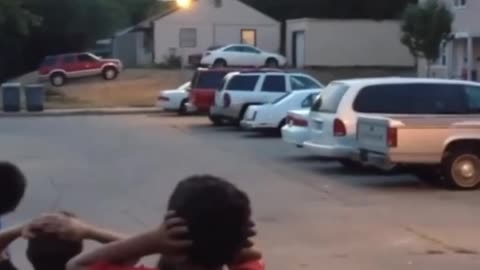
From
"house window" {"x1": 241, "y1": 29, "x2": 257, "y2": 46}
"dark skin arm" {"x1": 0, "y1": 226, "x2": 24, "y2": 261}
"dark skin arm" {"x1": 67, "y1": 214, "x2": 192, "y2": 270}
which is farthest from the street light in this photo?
"dark skin arm" {"x1": 67, "y1": 214, "x2": 192, "y2": 270}

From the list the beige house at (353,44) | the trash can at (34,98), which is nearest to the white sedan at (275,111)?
the trash can at (34,98)

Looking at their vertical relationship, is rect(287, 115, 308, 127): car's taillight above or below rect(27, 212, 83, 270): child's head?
below

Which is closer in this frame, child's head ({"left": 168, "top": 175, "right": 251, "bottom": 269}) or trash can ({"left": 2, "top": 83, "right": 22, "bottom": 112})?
child's head ({"left": 168, "top": 175, "right": 251, "bottom": 269})

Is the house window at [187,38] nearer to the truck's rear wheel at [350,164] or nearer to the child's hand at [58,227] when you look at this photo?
the truck's rear wheel at [350,164]

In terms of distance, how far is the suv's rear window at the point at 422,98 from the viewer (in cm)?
2242

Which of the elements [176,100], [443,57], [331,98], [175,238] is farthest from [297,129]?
[443,57]

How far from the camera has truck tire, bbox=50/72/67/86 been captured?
67500 millimetres

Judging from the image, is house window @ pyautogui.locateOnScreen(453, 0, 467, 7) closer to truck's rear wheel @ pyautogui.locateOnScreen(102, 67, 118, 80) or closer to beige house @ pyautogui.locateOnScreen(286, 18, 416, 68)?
beige house @ pyautogui.locateOnScreen(286, 18, 416, 68)

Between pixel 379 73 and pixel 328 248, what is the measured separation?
56.4 meters

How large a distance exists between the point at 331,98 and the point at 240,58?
4558 cm

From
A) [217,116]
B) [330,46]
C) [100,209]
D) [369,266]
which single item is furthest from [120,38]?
[369,266]

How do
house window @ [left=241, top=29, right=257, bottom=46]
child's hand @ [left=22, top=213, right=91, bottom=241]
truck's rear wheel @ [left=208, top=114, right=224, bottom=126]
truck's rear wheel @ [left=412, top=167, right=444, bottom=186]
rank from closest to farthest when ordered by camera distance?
child's hand @ [left=22, top=213, right=91, bottom=241]
truck's rear wheel @ [left=412, top=167, right=444, bottom=186]
truck's rear wheel @ [left=208, top=114, right=224, bottom=126]
house window @ [left=241, top=29, right=257, bottom=46]

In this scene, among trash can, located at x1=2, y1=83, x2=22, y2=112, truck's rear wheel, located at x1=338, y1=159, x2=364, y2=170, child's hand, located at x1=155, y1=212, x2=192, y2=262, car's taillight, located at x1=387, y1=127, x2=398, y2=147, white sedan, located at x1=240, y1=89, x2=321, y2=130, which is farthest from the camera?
trash can, located at x1=2, y1=83, x2=22, y2=112

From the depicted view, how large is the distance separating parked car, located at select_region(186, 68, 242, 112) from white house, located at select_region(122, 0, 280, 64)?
3264 cm
